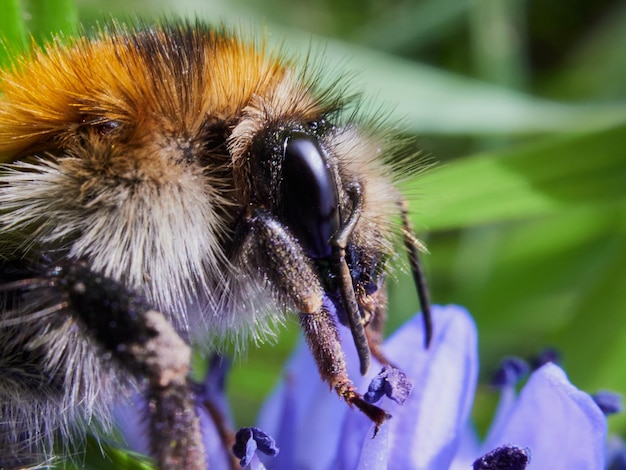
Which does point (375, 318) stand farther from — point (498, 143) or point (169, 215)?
point (498, 143)

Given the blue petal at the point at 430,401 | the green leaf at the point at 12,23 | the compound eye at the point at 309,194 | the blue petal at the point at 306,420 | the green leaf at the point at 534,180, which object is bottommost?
the blue petal at the point at 306,420

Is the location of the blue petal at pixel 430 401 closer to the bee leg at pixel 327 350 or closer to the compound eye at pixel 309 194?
the bee leg at pixel 327 350

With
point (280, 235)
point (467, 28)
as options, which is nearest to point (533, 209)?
point (280, 235)

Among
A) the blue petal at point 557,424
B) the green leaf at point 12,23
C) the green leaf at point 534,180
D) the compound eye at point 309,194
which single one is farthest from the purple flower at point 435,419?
the green leaf at point 12,23

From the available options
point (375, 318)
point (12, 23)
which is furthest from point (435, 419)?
point (12, 23)

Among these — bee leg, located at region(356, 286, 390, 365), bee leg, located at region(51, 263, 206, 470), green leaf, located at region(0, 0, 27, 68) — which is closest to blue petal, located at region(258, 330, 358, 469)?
bee leg, located at region(356, 286, 390, 365)

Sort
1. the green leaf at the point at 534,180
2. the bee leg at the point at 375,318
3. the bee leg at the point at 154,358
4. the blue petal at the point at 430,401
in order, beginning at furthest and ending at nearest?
1. the green leaf at the point at 534,180
2. the blue petal at the point at 430,401
3. the bee leg at the point at 375,318
4. the bee leg at the point at 154,358
